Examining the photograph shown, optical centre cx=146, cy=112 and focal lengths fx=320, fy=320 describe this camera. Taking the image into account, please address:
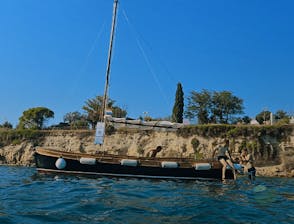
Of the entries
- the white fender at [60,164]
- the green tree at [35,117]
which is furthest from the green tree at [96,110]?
the white fender at [60,164]

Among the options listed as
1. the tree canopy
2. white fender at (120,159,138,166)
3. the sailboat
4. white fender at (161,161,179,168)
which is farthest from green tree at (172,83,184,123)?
white fender at (120,159,138,166)

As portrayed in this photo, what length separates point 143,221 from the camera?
6336 mm

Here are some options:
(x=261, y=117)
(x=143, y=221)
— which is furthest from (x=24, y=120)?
(x=143, y=221)

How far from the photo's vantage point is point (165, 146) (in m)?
36.5

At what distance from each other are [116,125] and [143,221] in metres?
33.5

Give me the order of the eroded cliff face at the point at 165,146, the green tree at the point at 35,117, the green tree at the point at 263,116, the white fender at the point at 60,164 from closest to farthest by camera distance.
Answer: the white fender at the point at 60,164
the eroded cliff face at the point at 165,146
the green tree at the point at 263,116
the green tree at the point at 35,117

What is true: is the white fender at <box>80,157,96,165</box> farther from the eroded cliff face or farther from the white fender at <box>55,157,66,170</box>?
the eroded cliff face

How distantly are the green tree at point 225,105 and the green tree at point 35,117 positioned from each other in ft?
86.2

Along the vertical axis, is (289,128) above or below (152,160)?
above

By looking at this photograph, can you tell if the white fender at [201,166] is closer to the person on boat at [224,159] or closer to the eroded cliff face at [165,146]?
the person on boat at [224,159]

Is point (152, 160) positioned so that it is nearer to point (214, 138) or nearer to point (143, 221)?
point (143, 221)

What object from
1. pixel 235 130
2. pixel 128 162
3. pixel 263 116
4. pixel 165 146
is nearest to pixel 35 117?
pixel 165 146

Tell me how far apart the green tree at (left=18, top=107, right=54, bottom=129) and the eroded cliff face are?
254 inches

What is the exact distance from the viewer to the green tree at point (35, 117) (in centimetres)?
4850
